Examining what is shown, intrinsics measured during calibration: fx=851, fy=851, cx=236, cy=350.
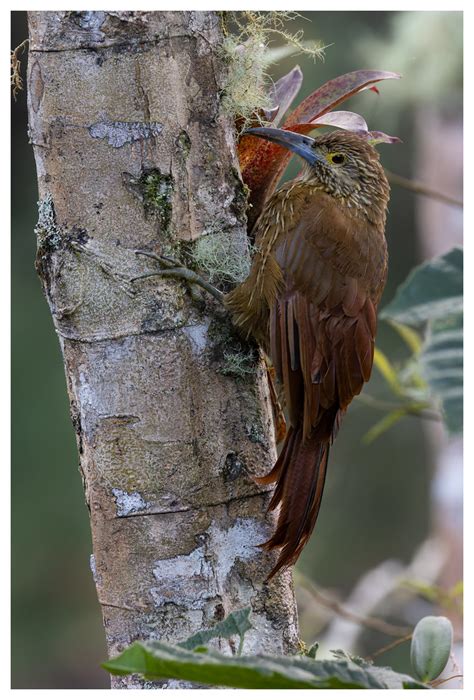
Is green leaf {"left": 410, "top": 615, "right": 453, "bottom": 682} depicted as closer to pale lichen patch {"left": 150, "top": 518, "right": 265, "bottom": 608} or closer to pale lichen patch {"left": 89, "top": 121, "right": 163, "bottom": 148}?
pale lichen patch {"left": 150, "top": 518, "right": 265, "bottom": 608}

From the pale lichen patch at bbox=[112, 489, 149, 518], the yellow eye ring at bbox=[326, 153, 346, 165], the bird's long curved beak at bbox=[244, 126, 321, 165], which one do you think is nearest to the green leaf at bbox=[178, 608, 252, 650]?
the pale lichen patch at bbox=[112, 489, 149, 518]

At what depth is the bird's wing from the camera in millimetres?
1876

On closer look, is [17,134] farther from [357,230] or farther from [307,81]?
[357,230]

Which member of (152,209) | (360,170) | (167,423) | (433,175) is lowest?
(167,423)

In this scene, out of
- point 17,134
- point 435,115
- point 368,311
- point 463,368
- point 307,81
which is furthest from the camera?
point 17,134

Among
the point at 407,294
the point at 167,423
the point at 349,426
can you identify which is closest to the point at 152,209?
the point at 167,423

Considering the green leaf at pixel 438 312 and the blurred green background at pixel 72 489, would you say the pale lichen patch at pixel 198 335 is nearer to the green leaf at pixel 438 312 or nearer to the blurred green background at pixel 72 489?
the green leaf at pixel 438 312

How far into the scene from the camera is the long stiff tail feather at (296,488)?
1655 mm

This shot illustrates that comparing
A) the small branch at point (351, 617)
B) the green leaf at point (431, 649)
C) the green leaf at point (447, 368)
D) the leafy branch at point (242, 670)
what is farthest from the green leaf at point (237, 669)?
the small branch at point (351, 617)

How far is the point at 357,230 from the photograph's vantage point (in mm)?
2053

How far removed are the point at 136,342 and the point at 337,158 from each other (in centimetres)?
91

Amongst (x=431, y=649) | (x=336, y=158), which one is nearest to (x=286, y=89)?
(x=336, y=158)

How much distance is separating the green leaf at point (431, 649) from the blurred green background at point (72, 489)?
4.91m

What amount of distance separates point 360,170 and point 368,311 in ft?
1.40
